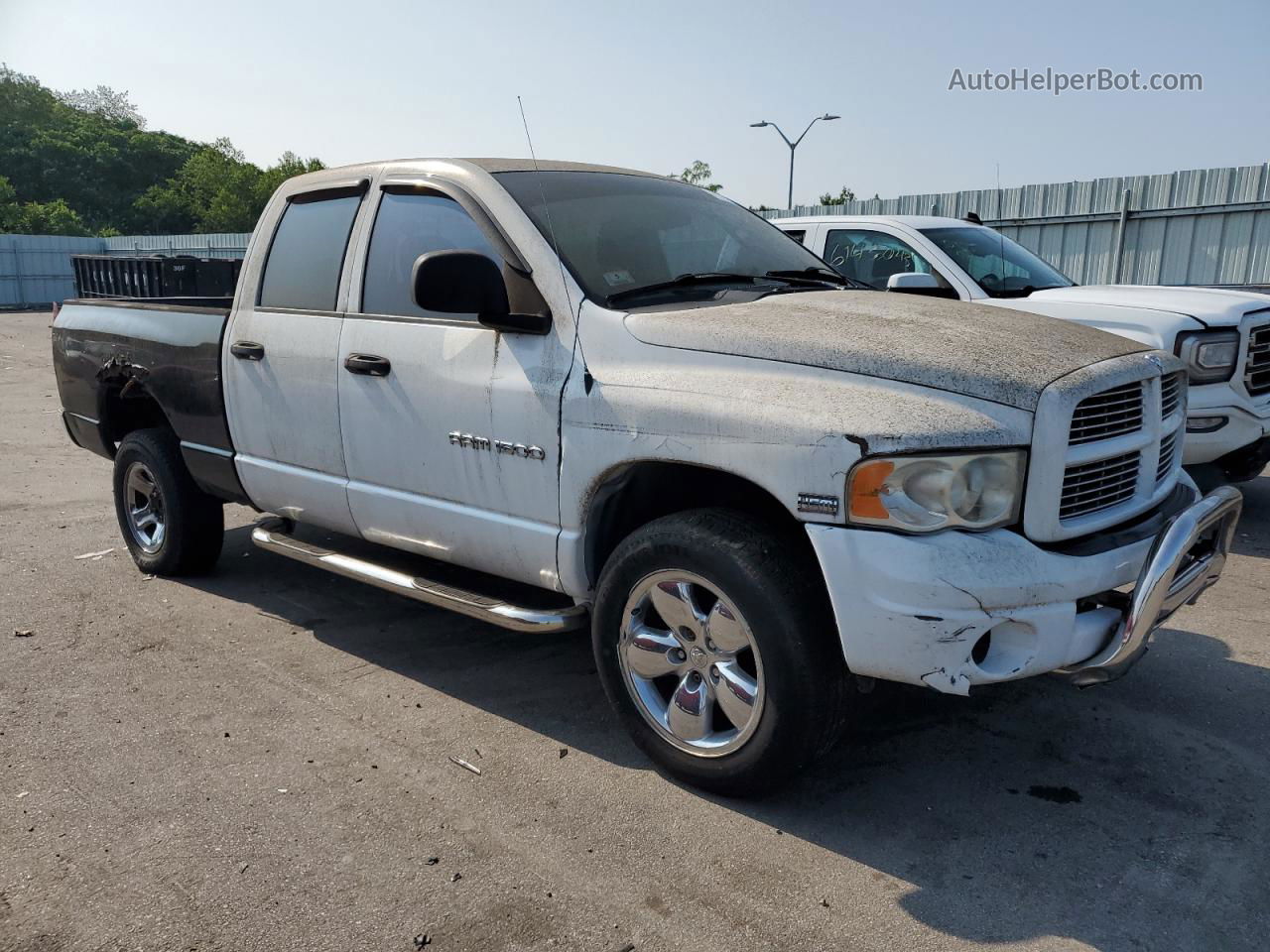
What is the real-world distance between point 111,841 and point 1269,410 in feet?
20.3

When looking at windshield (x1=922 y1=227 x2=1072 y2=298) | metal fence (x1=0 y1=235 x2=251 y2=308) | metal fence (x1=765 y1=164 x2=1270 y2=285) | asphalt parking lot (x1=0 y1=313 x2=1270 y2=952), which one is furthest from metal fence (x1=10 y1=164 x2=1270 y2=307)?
metal fence (x1=0 y1=235 x2=251 y2=308)

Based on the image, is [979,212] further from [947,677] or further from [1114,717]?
[947,677]

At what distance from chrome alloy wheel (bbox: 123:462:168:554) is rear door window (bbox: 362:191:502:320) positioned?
85.4 inches

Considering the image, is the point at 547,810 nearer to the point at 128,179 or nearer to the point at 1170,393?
the point at 1170,393

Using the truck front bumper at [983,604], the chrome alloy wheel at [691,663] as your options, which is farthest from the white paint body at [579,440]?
the chrome alloy wheel at [691,663]

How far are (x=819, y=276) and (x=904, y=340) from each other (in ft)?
4.27

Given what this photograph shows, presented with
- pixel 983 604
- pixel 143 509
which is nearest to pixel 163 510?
pixel 143 509

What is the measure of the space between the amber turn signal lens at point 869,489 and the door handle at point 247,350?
9.73ft

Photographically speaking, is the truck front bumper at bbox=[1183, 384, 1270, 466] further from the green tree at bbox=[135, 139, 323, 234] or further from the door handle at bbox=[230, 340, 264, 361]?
the green tree at bbox=[135, 139, 323, 234]

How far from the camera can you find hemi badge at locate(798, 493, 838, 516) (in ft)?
9.23

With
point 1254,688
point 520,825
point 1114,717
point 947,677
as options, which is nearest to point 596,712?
point 520,825

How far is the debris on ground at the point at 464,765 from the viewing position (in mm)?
3494

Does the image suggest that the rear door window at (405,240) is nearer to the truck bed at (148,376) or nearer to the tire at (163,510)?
the truck bed at (148,376)

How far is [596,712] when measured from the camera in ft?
13.0
